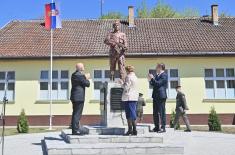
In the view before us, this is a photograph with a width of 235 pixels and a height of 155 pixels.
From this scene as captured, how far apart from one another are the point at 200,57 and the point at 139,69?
3.91 meters

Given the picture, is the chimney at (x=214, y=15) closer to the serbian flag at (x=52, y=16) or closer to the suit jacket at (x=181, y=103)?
the serbian flag at (x=52, y=16)

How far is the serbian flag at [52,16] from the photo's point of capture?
75.8 ft

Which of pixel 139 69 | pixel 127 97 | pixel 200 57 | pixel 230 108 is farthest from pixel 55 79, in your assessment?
pixel 127 97

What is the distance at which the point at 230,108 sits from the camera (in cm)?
2355

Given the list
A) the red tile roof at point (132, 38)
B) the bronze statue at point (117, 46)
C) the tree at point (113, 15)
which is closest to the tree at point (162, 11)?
the tree at point (113, 15)

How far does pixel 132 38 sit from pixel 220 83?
6707 millimetres

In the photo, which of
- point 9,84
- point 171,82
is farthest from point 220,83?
point 9,84

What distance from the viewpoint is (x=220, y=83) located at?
23984 mm

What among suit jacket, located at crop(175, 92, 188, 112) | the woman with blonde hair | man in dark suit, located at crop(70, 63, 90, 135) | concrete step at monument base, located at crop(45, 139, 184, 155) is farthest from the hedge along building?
concrete step at monument base, located at crop(45, 139, 184, 155)

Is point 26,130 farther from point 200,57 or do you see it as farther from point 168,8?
point 168,8

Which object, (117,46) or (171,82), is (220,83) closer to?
(171,82)

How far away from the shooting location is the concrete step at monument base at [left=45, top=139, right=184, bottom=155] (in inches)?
349

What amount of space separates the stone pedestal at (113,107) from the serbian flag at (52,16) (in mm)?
12089

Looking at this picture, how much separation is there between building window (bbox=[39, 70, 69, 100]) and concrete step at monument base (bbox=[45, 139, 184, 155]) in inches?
583
